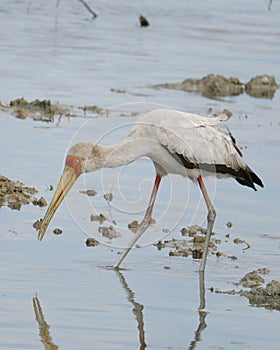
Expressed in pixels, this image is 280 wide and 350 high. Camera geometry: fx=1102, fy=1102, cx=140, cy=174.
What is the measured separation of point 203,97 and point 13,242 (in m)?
7.96

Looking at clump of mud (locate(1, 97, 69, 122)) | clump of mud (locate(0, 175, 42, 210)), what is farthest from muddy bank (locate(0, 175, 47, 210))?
clump of mud (locate(1, 97, 69, 122))

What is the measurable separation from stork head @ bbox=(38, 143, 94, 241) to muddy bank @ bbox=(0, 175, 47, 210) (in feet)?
4.76

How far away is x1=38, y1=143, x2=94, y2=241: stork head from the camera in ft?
26.5

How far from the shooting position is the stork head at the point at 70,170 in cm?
808

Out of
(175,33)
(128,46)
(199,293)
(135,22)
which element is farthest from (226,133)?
(135,22)

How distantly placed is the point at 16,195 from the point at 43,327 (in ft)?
10.3

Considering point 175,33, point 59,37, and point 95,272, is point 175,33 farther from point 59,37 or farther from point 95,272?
point 95,272

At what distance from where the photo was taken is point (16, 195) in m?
9.74

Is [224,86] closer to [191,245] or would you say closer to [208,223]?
[191,245]

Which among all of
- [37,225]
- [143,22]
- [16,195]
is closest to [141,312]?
[37,225]

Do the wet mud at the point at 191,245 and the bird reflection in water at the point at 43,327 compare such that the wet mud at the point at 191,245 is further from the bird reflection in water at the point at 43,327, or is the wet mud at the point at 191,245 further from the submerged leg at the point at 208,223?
the bird reflection in water at the point at 43,327

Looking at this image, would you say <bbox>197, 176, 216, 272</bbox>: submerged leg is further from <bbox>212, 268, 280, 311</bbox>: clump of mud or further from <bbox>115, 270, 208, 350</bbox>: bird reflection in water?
<bbox>212, 268, 280, 311</bbox>: clump of mud

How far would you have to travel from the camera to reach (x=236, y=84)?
16953 millimetres

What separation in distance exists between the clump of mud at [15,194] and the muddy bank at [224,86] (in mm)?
6671
